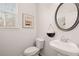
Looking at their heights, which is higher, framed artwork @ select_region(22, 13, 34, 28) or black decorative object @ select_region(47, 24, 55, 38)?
framed artwork @ select_region(22, 13, 34, 28)

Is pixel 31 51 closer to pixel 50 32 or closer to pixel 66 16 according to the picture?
pixel 50 32

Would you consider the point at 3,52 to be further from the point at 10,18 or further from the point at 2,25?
the point at 10,18

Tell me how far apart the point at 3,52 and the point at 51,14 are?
1.26 meters

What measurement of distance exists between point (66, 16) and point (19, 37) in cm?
101

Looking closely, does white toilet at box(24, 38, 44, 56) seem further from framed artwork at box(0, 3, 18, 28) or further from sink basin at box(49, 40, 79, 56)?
framed artwork at box(0, 3, 18, 28)

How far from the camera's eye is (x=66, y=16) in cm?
136

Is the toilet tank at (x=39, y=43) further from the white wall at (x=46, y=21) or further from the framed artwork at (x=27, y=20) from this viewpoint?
the framed artwork at (x=27, y=20)

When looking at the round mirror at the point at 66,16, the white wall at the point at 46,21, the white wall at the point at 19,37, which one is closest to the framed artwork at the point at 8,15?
the white wall at the point at 19,37

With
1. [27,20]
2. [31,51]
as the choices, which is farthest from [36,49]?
[27,20]

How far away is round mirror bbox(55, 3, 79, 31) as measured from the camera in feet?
3.97

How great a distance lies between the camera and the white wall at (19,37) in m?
1.54

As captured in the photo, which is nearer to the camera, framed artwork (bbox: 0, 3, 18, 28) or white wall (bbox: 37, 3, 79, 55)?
framed artwork (bbox: 0, 3, 18, 28)

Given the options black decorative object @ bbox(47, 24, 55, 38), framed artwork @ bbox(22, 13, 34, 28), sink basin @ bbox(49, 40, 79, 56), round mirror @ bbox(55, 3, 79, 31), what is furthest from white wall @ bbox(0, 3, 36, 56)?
sink basin @ bbox(49, 40, 79, 56)

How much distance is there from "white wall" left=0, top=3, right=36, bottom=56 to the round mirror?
53 centimetres
